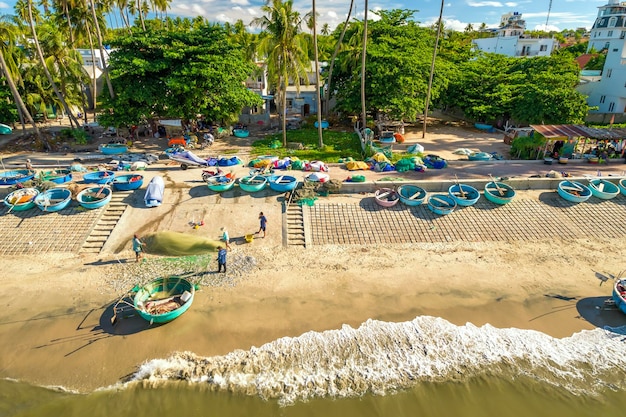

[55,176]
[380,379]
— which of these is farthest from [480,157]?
[55,176]

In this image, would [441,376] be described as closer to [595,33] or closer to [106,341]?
[106,341]

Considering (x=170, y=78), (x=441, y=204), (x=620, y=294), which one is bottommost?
(x=620, y=294)

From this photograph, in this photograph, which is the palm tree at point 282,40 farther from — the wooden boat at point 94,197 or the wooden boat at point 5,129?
the wooden boat at point 5,129

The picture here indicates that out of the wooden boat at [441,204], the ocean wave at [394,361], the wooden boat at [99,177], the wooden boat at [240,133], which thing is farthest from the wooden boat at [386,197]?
the wooden boat at [240,133]

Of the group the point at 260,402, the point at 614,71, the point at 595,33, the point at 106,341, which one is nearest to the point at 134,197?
the point at 106,341

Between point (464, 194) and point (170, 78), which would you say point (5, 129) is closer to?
point (170, 78)

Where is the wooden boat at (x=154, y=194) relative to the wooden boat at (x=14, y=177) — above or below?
below
